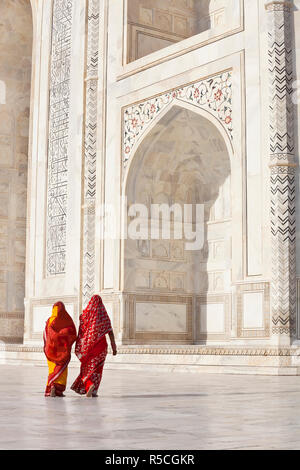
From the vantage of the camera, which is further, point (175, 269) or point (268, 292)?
point (175, 269)

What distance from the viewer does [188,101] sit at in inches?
360

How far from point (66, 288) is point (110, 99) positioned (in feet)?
8.54

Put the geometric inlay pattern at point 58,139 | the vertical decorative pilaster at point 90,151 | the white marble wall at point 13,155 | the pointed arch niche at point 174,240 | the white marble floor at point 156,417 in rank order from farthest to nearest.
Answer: the white marble wall at point 13,155
the geometric inlay pattern at point 58,139
the vertical decorative pilaster at point 90,151
the pointed arch niche at point 174,240
the white marble floor at point 156,417

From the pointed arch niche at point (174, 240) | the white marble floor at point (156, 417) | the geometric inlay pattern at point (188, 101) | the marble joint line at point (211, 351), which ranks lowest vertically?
the white marble floor at point (156, 417)

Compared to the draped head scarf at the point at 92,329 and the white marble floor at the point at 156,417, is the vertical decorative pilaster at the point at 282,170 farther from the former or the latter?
the draped head scarf at the point at 92,329

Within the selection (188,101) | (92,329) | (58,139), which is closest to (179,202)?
(188,101)

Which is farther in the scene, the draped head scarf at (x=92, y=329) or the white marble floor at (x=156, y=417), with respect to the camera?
the draped head scarf at (x=92, y=329)

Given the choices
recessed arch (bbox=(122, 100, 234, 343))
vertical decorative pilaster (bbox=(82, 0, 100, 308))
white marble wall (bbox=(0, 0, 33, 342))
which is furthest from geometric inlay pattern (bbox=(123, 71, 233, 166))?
white marble wall (bbox=(0, 0, 33, 342))

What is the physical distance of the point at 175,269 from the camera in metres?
10.3

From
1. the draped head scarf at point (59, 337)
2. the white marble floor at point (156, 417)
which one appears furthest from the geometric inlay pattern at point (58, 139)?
the draped head scarf at point (59, 337)

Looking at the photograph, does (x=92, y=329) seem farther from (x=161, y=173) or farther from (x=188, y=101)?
(x=161, y=173)

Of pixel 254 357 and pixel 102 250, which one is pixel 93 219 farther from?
pixel 254 357

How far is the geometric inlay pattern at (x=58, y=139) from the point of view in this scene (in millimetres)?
10953
